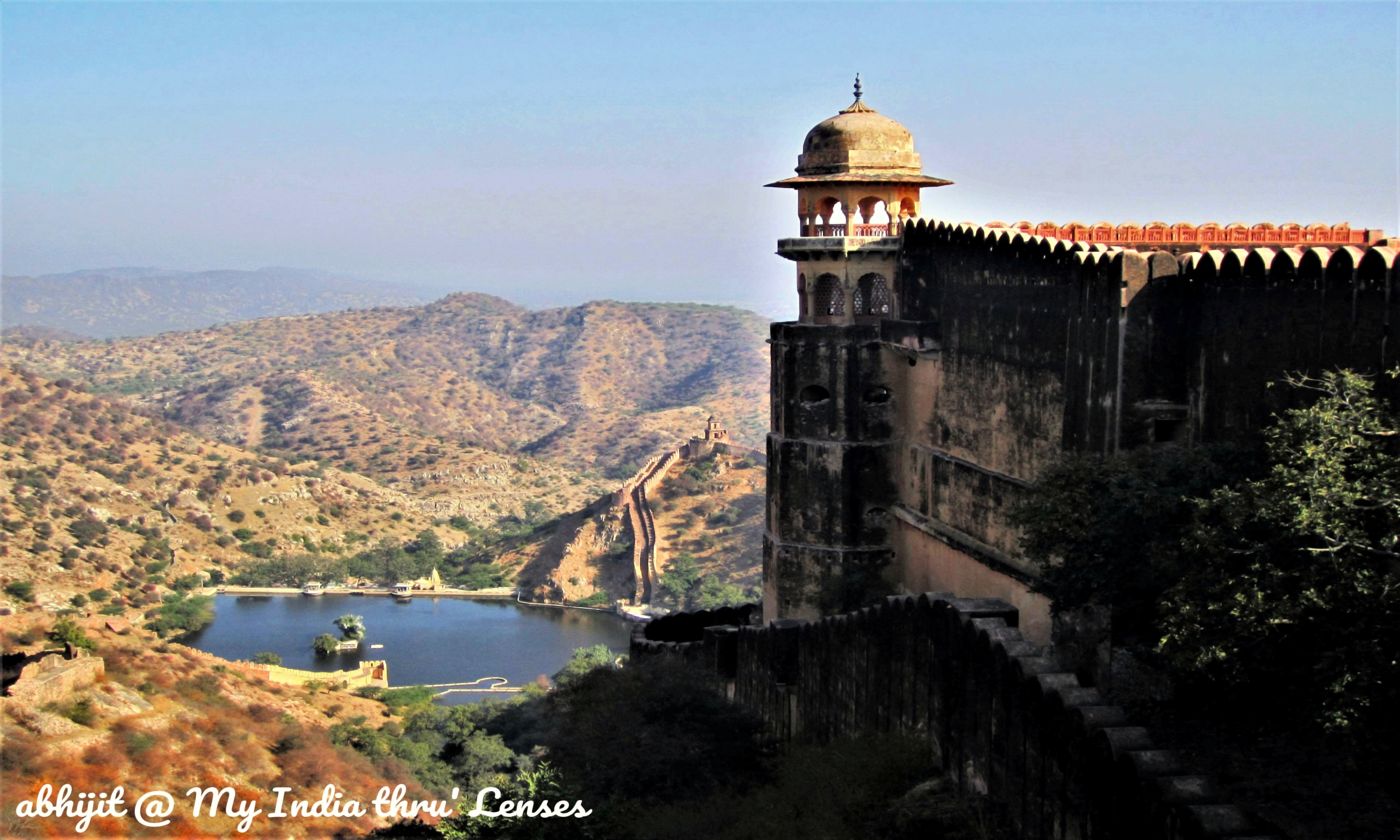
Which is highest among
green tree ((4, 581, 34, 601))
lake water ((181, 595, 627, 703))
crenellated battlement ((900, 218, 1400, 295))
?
crenellated battlement ((900, 218, 1400, 295))

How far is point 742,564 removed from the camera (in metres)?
68.9

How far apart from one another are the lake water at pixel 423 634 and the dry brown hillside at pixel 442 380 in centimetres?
2457

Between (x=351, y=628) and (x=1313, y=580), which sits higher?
(x=1313, y=580)

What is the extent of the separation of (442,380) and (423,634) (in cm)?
8146

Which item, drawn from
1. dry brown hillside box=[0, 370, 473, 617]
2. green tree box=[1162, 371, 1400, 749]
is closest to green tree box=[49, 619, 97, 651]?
dry brown hillside box=[0, 370, 473, 617]

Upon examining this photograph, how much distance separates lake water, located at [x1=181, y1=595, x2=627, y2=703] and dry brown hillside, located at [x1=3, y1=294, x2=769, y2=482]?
24574 mm

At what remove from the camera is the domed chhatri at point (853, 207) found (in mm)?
18141

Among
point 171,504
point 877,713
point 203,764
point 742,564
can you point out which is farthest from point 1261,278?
point 171,504

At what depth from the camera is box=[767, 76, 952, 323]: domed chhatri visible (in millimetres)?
18141

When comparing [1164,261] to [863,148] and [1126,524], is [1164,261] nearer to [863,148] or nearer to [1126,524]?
[1126,524]

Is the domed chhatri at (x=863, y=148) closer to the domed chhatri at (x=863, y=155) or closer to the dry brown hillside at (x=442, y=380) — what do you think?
the domed chhatri at (x=863, y=155)

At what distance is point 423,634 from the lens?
6612cm

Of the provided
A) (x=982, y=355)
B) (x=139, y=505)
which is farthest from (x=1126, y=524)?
(x=139, y=505)

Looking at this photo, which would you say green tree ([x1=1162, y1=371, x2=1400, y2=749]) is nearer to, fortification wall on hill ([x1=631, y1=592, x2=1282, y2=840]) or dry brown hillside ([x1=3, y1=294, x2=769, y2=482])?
fortification wall on hill ([x1=631, y1=592, x2=1282, y2=840])
